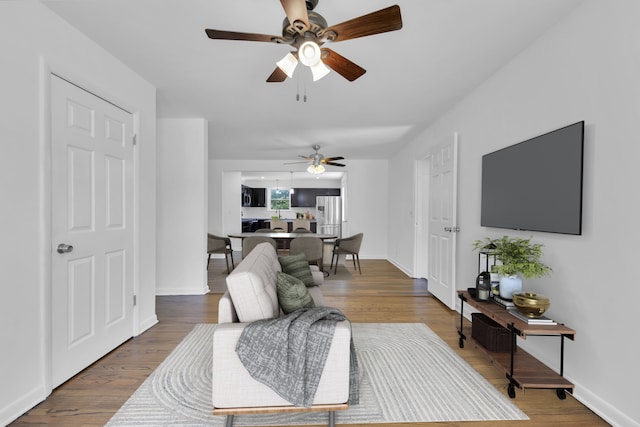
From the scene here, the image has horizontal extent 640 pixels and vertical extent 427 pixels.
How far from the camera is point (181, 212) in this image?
14.1ft

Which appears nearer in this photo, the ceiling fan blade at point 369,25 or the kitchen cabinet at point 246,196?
the ceiling fan blade at point 369,25

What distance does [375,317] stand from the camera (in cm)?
347

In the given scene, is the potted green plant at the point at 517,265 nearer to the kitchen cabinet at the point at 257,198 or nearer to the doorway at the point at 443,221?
the doorway at the point at 443,221

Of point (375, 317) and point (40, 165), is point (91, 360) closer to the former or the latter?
point (40, 165)

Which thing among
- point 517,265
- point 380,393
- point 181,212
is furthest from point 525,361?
point 181,212

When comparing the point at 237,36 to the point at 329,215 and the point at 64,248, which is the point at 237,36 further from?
the point at 329,215

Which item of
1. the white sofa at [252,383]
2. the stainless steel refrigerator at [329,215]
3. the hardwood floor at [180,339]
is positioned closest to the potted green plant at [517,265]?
the hardwood floor at [180,339]

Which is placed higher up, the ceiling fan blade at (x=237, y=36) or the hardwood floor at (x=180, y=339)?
the ceiling fan blade at (x=237, y=36)

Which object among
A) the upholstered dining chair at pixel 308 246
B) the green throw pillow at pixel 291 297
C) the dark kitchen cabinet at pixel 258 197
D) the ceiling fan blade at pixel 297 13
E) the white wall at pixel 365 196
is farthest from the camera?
the dark kitchen cabinet at pixel 258 197

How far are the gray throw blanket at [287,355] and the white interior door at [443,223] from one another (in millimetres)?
2565

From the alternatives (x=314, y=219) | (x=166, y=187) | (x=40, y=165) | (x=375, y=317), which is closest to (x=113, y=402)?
(x=40, y=165)

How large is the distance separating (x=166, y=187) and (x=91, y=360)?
97.3 inches

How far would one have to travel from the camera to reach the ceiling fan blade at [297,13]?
4.90 ft

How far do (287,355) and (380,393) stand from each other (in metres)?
0.87
